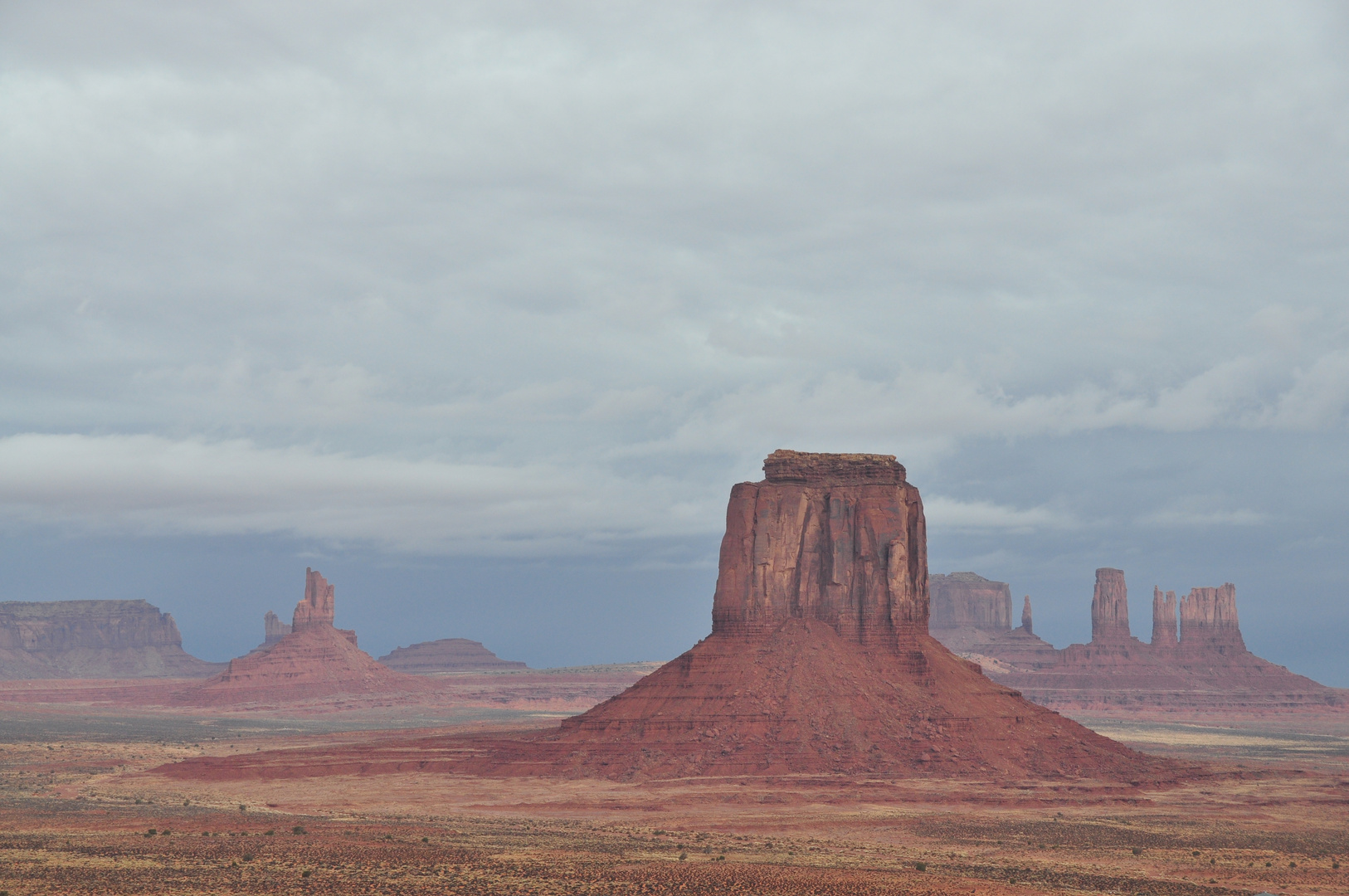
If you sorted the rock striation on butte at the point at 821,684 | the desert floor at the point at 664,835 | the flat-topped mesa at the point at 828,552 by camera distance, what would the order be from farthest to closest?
the flat-topped mesa at the point at 828,552 → the rock striation on butte at the point at 821,684 → the desert floor at the point at 664,835

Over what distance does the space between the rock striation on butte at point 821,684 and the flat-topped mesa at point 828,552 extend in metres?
0.11

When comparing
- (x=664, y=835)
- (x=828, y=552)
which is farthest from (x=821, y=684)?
(x=664, y=835)

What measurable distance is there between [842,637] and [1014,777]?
16934 mm

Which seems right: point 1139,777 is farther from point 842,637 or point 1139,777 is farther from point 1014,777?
point 842,637

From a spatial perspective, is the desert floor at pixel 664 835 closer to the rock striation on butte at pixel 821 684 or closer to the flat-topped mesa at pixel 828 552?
the rock striation on butte at pixel 821 684

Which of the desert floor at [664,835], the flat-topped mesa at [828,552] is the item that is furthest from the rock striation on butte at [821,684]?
the desert floor at [664,835]

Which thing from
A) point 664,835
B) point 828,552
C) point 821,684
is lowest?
point 664,835

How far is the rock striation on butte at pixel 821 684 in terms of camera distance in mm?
99938

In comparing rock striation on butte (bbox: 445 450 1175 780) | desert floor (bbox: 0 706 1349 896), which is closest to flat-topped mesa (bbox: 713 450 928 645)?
rock striation on butte (bbox: 445 450 1175 780)

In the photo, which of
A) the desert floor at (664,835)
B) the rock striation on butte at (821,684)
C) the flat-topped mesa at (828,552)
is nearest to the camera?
the desert floor at (664,835)

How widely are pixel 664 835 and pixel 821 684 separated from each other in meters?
33.4

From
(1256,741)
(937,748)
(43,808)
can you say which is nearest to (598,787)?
(937,748)

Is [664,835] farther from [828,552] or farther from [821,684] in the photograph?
[828,552]

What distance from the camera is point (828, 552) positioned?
10919 centimetres
